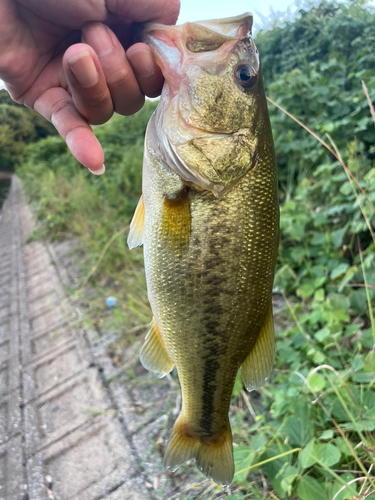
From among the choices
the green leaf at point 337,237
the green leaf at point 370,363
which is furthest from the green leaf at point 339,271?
the green leaf at point 370,363

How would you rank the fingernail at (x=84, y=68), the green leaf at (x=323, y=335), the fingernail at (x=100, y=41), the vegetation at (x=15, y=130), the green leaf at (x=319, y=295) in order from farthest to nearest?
1. the vegetation at (x=15, y=130)
2. the green leaf at (x=319, y=295)
3. the green leaf at (x=323, y=335)
4. the fingernail at (x=100, y=41)
5. the fingernail at (x=84, y=68)

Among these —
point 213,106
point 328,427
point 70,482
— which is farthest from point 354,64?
point 70,482

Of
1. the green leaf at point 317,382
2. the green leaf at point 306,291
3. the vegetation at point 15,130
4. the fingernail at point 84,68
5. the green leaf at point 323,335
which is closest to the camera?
the fingernail at point 84,68

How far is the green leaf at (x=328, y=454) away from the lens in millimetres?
1363

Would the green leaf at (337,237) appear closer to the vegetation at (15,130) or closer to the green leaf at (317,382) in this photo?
the green leaf at (317,382)

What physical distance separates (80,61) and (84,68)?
0.07ft

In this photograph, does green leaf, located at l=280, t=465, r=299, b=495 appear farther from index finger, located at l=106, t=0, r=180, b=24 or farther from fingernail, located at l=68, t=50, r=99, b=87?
index finger, located at l=106, t=0, r=180, b=24

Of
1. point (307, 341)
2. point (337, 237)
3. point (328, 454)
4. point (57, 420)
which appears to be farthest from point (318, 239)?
point (57, 420)

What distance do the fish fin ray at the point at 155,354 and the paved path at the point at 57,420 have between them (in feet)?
3.24

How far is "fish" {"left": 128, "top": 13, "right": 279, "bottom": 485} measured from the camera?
43.7 inches

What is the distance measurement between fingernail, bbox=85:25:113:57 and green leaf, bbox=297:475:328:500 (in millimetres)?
1802

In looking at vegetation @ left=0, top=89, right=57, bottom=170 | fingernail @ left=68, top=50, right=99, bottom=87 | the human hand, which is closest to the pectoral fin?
the human hand

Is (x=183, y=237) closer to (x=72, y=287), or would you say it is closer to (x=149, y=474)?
(x=149, y=474)

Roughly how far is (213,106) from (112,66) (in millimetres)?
389
